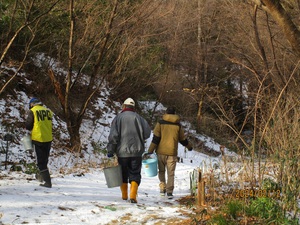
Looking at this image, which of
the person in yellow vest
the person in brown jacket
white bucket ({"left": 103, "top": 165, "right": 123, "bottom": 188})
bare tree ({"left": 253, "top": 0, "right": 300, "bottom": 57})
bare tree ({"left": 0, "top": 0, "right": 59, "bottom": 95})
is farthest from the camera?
bare tree ({"left": 0, "top": 0, "right": 59, "bottom": 95})

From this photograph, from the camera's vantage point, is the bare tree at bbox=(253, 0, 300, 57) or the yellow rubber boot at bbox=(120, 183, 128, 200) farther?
the yellow rubber boot at bbox=(120, 183, 128, 200)

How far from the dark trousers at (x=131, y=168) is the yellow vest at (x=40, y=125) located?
1498mm

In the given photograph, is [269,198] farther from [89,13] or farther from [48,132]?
[89,13]

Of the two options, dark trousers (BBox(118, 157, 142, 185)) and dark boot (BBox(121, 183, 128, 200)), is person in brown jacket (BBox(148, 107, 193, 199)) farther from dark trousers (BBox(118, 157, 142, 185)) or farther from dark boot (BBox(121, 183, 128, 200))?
dark boot (BBox(121, 183, 128, 200))

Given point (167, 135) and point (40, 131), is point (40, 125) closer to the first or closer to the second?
point (40, 131)

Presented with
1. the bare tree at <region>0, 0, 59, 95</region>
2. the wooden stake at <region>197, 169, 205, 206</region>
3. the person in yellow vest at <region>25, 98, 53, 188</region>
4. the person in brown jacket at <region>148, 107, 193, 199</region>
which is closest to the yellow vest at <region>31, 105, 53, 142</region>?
the person in yellow vest at <region>25, 98, 53, 188</region>

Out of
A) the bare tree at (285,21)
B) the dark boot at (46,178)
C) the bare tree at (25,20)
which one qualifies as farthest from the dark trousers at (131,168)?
the bare tree at (25,20)

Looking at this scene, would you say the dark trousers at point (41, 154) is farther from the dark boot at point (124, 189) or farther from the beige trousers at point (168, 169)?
the beige trousers at point (168, 169)

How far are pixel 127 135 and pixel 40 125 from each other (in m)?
1.67

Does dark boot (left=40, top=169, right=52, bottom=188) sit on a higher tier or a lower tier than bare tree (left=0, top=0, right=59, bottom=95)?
lower

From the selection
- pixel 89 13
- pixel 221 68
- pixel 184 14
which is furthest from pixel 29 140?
pixel 221 68

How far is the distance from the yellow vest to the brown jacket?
6.33ft

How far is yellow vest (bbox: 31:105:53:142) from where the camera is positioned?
7016 mm

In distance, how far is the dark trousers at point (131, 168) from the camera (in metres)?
6.59
